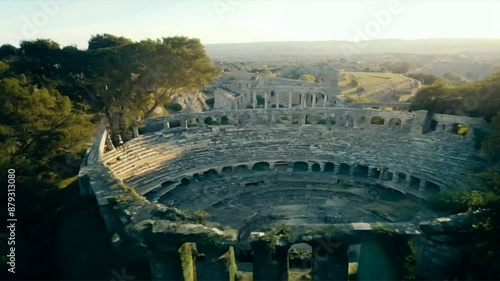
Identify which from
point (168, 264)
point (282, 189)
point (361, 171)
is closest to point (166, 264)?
point (168, 264)

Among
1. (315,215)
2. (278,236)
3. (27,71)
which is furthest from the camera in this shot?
(27,71)

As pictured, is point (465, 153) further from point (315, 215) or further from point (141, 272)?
point (141, 272)

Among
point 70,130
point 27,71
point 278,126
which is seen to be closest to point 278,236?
point 70,130

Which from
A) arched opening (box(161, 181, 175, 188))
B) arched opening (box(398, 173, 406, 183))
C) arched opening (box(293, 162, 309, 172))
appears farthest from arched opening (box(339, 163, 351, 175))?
arched opening (box(161, 181, 175, 188))

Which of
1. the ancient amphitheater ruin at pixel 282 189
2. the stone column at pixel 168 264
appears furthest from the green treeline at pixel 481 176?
the stone column at pixel 168 264

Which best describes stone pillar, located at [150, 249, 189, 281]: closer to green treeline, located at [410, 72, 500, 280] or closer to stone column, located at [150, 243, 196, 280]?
stone column, located at [150, 243, 196, 280]

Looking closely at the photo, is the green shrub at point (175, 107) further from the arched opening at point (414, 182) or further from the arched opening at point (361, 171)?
the arched opening at point (414, 182)

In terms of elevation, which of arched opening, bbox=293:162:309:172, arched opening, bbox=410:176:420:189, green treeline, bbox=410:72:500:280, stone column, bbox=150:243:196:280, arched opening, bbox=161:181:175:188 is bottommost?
arched opening, bbox=293:162:309:172
